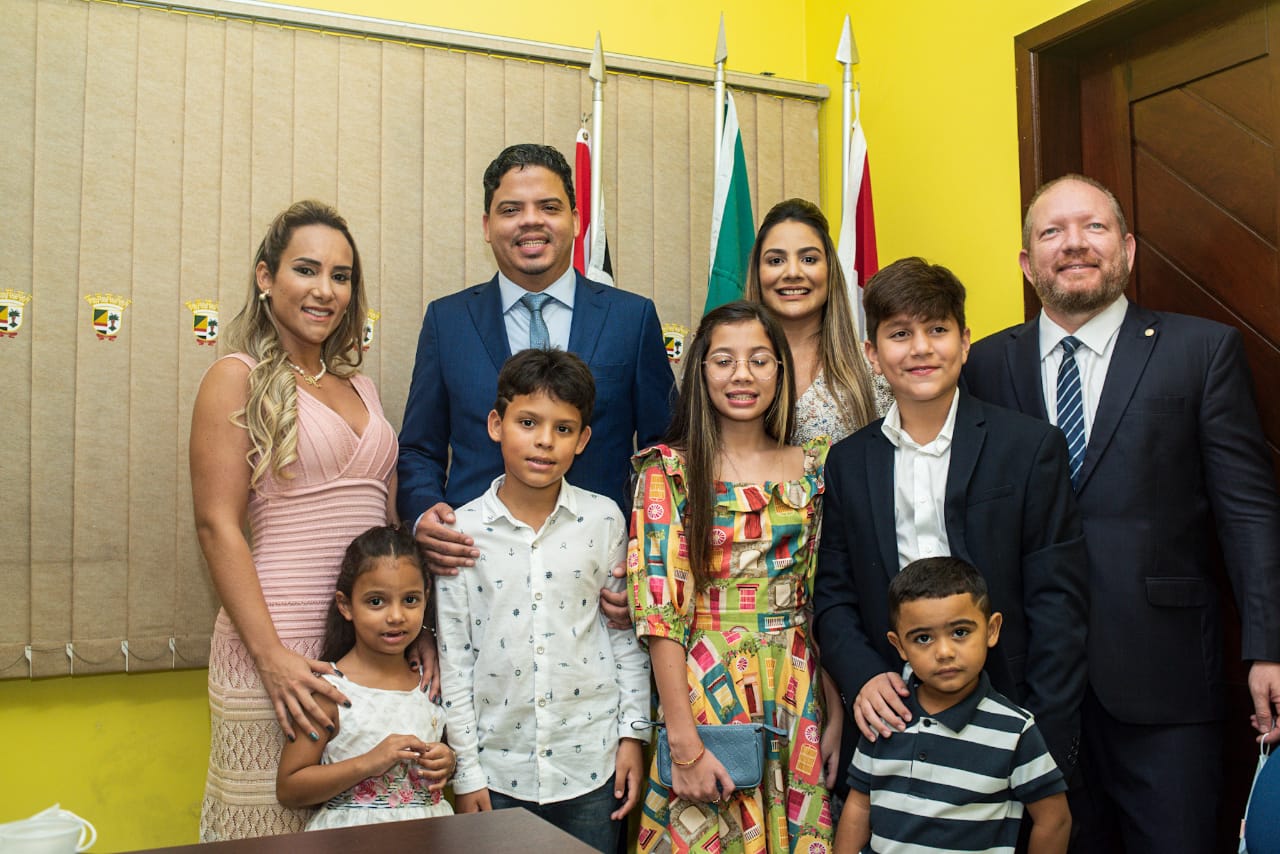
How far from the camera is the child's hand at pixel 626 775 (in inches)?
77.2

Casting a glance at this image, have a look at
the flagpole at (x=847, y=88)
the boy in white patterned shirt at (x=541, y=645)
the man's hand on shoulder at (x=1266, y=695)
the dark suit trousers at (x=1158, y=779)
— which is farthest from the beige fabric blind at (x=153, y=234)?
the man's hand on shoulder at (x=1266, y=695)

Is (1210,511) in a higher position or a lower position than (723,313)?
lower

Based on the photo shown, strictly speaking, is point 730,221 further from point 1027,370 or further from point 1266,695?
point 1266,695

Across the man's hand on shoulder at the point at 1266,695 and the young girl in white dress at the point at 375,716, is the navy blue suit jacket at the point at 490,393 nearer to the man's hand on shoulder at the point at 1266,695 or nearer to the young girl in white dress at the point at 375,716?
the young girl in white dress at the point at 375,716

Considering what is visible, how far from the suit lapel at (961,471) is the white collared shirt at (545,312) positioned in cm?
88

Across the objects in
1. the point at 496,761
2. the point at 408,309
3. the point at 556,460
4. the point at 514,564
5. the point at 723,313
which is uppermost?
the point at 408,309

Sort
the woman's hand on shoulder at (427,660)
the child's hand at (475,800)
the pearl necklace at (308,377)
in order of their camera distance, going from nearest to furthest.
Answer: the child's hand at (475,800) → the woman's hand on shoulder at (427,660) → the pearl necklace at (308,377)

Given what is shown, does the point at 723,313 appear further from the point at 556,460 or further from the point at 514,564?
the point at 514,564

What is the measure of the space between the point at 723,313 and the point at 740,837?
3.27ft

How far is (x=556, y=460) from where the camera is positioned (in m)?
1.96

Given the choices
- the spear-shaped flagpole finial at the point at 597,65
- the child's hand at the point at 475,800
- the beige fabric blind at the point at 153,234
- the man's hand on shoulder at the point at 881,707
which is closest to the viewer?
the man's hand on shoulder at the point at 881,707

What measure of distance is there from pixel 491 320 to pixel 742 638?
2.89 feet

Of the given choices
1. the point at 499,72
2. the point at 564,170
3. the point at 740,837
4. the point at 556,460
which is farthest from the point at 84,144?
the point at 740,837

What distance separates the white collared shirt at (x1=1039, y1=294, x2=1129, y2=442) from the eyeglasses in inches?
23.1
